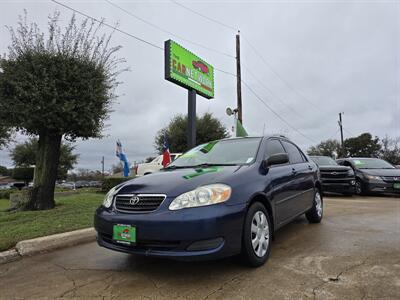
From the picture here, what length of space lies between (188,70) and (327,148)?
61.1 metres

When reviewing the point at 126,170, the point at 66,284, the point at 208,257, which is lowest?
the point at 66,284

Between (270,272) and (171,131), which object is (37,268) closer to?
(270,272)

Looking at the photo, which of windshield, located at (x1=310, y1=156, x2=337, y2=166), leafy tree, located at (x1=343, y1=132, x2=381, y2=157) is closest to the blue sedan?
windshield, located at (x1=310, y1=156, x2=337, y2=166)

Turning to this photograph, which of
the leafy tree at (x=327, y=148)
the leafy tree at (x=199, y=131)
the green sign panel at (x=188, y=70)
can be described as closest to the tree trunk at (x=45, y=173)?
the green sign panel at (x=188, y=70)

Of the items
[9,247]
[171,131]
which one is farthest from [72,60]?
[171,131]

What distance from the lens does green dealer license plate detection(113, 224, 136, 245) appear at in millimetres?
3076

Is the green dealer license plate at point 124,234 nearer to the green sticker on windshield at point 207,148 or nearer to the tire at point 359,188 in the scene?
the green sticker on windshield at point 207,148

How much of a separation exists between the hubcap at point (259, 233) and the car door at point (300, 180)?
40.3 inches

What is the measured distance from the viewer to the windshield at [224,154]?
4165 millimetres

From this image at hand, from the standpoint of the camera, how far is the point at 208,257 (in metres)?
2.92

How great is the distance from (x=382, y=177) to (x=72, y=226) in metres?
10.1

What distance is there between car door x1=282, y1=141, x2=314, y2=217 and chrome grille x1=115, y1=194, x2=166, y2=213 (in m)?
2.18

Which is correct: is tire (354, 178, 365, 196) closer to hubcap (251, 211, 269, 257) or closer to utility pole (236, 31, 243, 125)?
utility pole (236, 31, 243, 125)

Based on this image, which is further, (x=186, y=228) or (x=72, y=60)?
(x=72, y=60)
